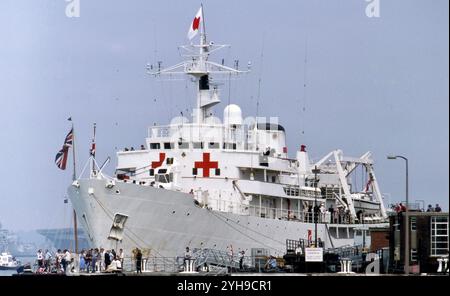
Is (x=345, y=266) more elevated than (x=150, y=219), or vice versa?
(x=150, y=219)

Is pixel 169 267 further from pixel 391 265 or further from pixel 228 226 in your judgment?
pixel 391 265

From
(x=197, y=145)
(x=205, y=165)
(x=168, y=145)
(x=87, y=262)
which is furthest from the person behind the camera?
(x=168, y=145)

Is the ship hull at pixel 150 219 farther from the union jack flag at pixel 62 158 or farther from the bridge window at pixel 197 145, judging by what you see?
the bridge window at pixel 197 145

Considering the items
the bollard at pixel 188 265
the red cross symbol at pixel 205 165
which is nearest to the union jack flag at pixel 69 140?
the bollard at pixel 188 265

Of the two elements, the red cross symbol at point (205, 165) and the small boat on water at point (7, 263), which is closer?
the red cross symbol at point (205, 165)

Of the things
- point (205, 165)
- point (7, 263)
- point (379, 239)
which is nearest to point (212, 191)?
point (205, 165)

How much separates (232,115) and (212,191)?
7242mm

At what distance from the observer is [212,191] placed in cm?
9519

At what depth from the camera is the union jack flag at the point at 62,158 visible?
8294 cm

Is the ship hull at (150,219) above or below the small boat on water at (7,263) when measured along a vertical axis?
above

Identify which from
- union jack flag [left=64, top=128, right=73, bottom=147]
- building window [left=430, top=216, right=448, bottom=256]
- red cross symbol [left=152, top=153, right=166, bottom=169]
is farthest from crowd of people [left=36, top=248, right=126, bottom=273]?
building window [left=430, top=216, right=448, bottom=256]

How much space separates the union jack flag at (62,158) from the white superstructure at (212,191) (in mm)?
4833

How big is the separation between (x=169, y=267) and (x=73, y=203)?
923 centimetres

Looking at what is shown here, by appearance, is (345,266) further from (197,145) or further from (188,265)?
(197,145)
